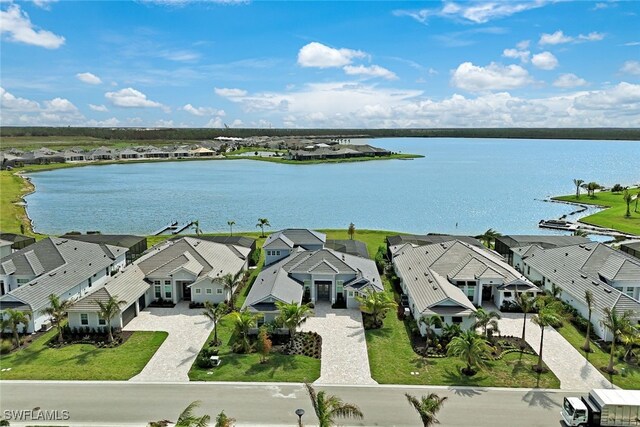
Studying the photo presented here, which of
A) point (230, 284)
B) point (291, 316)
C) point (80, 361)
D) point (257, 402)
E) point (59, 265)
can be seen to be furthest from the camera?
point (59, 265)

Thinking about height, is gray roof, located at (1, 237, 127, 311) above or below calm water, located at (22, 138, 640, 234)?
above

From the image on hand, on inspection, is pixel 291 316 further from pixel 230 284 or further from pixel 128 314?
pixel 128 314

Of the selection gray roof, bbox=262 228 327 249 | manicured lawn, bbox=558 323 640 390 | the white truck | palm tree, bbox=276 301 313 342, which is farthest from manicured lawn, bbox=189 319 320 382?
gray roof, bbox=262 228 327 249

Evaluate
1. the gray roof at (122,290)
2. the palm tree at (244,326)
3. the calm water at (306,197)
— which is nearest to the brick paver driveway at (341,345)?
the palm tree at (244,326)

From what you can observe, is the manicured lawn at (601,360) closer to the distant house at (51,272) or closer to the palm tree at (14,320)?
the palm tree at (14,320)

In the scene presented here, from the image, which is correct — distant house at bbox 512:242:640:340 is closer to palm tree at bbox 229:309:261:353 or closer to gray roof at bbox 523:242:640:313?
gray roof at bbox 523:242:640:313

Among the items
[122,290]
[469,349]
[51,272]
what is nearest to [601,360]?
[469,349]
